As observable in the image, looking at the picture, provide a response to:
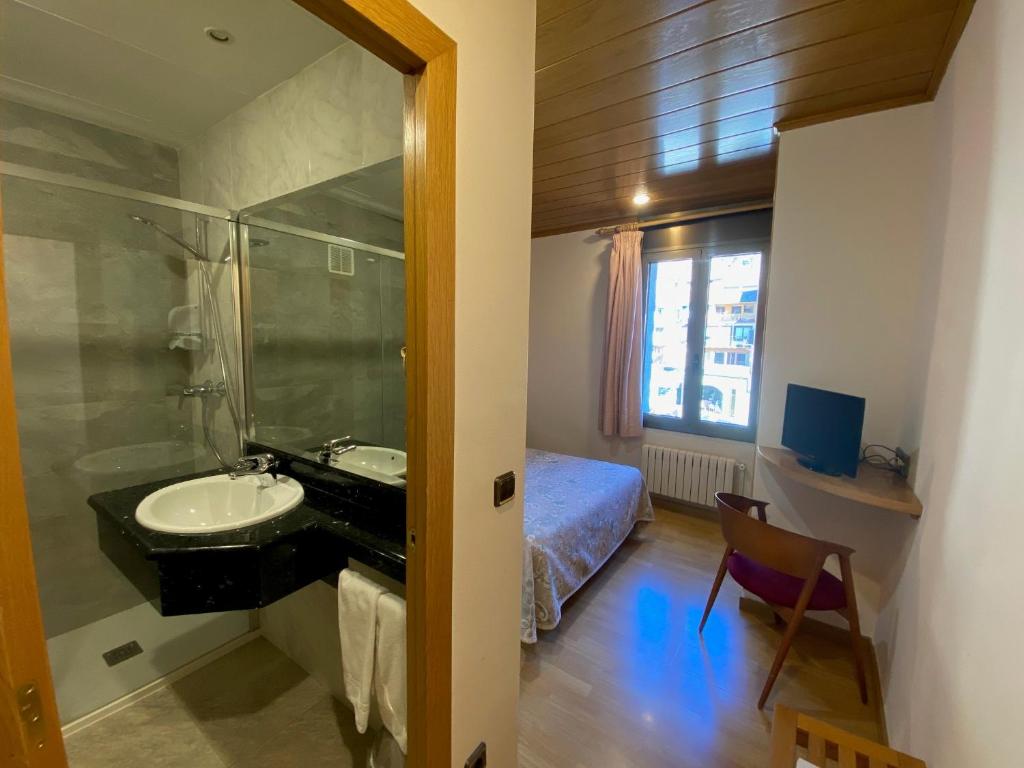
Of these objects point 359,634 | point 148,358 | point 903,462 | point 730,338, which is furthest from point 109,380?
point 730,338

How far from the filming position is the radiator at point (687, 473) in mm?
3199

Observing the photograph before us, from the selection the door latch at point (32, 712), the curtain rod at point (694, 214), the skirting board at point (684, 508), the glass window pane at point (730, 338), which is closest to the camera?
the door latch at point (32, 712)

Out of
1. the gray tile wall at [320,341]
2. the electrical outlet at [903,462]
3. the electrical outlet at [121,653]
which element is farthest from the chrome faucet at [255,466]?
the electrical outlet at [903,462]

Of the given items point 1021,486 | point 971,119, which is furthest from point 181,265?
point 971,119

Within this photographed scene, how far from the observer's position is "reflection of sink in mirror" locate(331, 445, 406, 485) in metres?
1.51

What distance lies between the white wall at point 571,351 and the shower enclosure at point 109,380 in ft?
9.06

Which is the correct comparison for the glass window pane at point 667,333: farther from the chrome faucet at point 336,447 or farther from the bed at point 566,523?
the chrome faucet at point 336,447

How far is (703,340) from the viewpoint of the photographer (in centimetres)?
336

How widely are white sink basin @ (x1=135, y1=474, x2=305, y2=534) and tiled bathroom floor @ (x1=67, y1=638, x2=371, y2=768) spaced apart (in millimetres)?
744

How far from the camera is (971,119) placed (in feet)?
4.04

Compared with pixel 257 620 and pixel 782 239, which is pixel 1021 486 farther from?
pixel 257 620

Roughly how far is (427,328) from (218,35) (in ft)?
4.69

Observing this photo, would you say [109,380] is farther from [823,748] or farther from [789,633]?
[789,633]

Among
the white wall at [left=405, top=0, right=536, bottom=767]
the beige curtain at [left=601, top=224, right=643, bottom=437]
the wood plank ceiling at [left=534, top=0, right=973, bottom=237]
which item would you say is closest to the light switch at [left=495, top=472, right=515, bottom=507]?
the white wall at [left=405, top=0, right=536, bottom=767]
